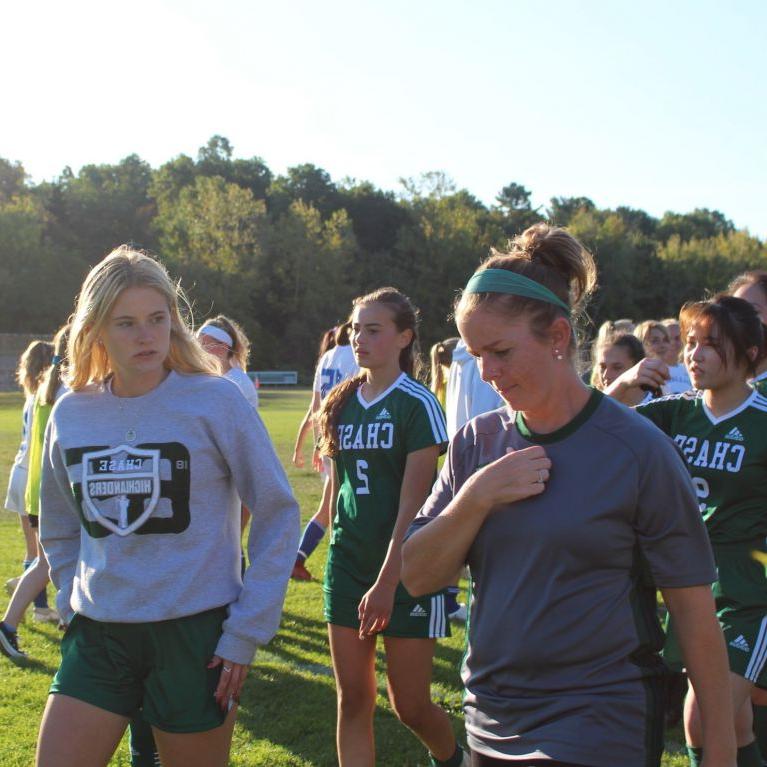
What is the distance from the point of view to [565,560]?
2.17m

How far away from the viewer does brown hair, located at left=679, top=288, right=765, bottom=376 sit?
12.8 feet

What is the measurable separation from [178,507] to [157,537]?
0.11 metres

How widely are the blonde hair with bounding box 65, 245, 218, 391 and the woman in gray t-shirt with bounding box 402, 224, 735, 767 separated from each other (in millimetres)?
1198

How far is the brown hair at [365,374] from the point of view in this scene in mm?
4504

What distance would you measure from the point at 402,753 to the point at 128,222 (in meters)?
71.8

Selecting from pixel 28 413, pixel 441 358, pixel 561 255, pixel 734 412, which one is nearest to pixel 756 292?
pixel 734 412

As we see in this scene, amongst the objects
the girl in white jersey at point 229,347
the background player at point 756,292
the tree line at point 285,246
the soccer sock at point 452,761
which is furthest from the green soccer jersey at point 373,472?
the tree line at point 285,246

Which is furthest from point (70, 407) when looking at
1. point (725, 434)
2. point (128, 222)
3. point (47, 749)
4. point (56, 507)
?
point (128, 222)

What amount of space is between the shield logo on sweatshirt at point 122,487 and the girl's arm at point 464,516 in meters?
0.97

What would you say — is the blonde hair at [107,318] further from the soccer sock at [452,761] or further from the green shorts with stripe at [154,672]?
the soccer sock at [452,761]

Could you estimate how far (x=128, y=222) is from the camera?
72.4m

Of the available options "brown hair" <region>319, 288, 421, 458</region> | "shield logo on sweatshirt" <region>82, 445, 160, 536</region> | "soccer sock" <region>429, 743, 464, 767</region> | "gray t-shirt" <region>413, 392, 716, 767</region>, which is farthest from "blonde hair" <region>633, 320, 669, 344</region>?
"gray t-shirt" <region>413, 392, 716, 767</region>

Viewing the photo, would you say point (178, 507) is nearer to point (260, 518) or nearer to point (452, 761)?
point (260, 518)

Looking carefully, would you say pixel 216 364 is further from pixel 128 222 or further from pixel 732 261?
pixel 732 261
